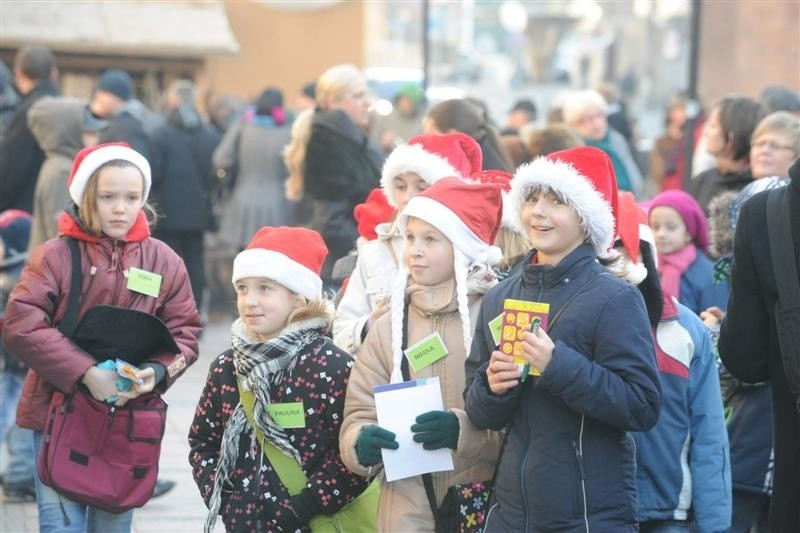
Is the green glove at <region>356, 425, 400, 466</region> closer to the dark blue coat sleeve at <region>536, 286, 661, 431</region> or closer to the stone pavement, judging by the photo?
the dark blue coat sleeve at <region>536, 286, 661, 431</region>

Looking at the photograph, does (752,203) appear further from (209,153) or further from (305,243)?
(209,153)

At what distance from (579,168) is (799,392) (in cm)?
98

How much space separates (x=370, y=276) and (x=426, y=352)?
45.6 inches

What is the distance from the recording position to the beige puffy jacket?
4551 mm

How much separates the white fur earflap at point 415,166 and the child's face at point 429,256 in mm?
1116

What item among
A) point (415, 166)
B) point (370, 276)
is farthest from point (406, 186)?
point (370, 276)

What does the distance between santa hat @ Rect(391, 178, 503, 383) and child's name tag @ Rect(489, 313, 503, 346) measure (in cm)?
37

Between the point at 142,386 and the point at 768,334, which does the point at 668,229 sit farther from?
the point at 142,386

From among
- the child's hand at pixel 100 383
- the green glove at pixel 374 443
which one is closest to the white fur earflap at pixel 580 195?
the green glove at pixel 374 443

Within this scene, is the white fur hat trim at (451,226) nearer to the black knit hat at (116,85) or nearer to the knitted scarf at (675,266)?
the knitted scarf at (675,266)

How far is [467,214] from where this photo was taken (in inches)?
191

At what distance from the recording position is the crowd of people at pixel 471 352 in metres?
4.12

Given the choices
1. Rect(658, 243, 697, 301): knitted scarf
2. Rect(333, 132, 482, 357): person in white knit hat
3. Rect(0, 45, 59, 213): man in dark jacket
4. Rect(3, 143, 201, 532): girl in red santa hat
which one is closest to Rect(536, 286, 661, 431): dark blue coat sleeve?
Rect(333, 132, 482, 357): person in white knit hat

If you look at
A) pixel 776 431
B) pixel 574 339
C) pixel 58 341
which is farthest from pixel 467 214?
pixel 58 341
